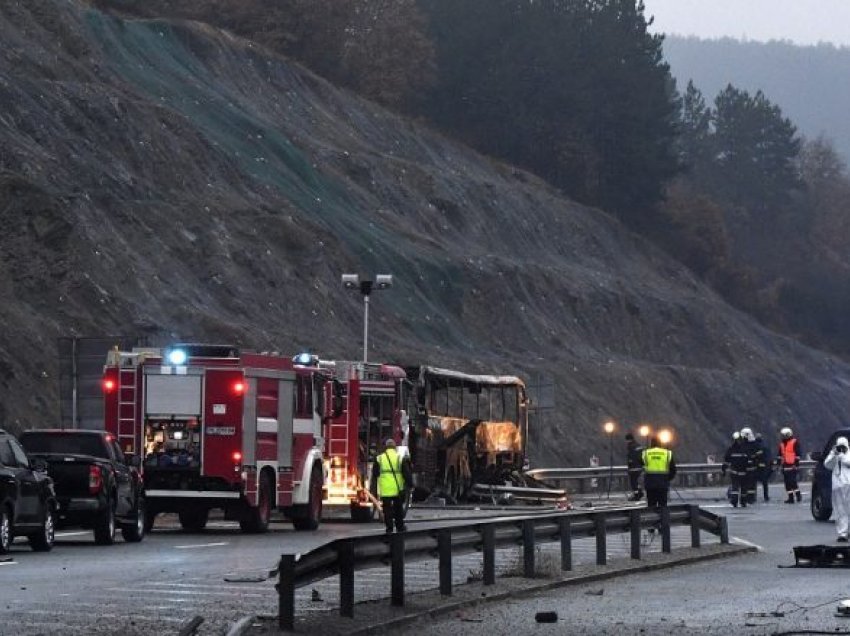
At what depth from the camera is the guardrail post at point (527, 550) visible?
23031mm

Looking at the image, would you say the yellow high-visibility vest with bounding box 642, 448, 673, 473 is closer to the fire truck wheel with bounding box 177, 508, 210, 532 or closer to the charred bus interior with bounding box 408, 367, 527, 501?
the fire truck wheel with bounding box 177, 508, 210, 532

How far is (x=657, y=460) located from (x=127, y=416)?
864cm

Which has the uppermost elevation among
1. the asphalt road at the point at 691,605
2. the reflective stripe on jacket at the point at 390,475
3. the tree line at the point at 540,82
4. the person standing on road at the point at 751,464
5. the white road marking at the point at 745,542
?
the tree line at the point at 540,82

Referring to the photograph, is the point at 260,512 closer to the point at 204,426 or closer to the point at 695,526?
the point at 204,426

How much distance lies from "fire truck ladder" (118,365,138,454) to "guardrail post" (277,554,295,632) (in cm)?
1837

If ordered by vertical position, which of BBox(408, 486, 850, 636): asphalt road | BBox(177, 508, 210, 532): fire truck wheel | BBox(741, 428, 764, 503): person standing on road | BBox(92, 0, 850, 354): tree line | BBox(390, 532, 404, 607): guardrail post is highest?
BBox(92, 0, 850, 354): tree line

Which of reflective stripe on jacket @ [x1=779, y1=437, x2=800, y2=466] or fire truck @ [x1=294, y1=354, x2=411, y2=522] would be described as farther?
reflective stripe on jacket @ [x1=779, y1=437, x2=800, y2=466]

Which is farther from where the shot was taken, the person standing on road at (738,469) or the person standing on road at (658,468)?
the person standing on road at (738,469)

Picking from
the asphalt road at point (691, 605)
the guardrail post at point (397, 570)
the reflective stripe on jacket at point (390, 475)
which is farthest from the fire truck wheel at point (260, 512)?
the guardrail post at point (397, 570)

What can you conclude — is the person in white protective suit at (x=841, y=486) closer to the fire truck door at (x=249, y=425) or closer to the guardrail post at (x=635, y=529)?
the guardrail post at (x=635, y=529)

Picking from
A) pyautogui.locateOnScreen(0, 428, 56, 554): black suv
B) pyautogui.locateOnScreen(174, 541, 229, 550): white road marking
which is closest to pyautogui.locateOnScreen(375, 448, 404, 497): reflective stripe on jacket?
pyautogui.locateOnScreen(174, 541, 229, 550): white road marking

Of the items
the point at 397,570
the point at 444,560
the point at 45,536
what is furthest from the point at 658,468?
the point at 397,570

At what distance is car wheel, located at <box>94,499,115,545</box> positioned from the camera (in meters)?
30.7

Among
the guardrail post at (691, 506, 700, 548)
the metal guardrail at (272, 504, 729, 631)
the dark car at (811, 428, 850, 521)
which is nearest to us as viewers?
the metal guardrail at (272, 504, 729, 631)
